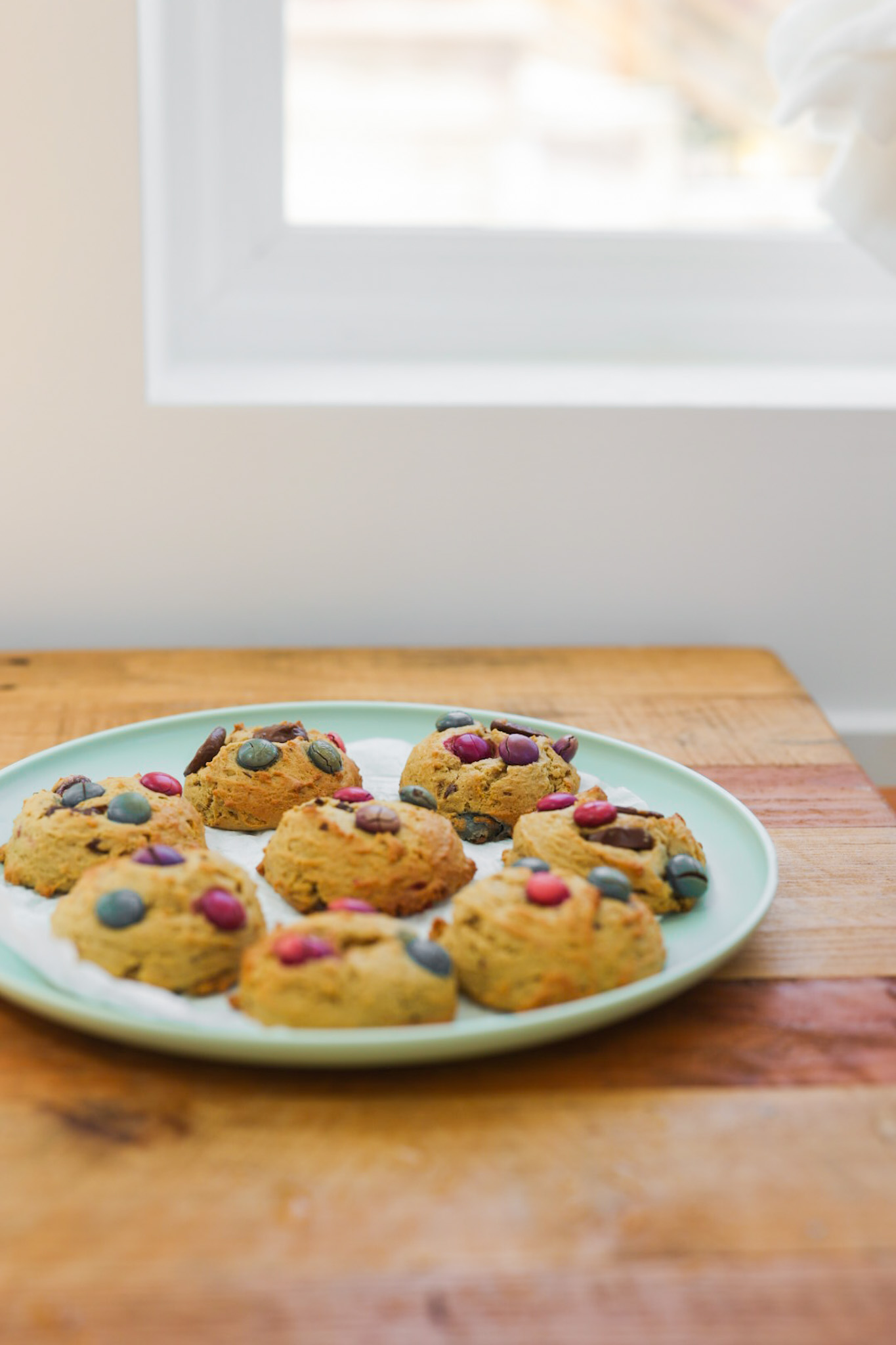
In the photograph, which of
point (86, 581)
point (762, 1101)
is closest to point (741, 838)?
point (762, 1101)

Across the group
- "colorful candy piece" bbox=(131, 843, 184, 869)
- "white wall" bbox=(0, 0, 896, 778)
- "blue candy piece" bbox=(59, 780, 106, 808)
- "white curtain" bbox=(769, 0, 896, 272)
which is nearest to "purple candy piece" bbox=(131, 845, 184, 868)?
"colorful candy piece" bbox=(131, 843, 184, 869)

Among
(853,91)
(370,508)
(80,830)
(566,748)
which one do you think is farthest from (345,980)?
(853,91)

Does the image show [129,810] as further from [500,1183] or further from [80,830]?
[500,1183]

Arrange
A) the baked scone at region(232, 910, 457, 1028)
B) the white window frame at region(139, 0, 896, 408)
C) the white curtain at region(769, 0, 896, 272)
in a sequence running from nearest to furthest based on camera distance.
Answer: the baked scone at region(232, 910, 457, 1028) → the white curtain at region(769, 0, 896, 272) → the white window frame at region(139, 0, 896, 408)

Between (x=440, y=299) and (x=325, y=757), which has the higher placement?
(x=440, y=299)

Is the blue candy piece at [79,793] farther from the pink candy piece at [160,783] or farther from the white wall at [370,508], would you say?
the white wall at [370,508]

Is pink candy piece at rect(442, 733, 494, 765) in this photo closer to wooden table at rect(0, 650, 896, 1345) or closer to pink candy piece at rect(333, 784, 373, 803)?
pink candy piece at rect(333, 784, 373, 803)

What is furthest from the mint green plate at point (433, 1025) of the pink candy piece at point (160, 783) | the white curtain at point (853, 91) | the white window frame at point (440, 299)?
the white curtain at point (853, 91)
